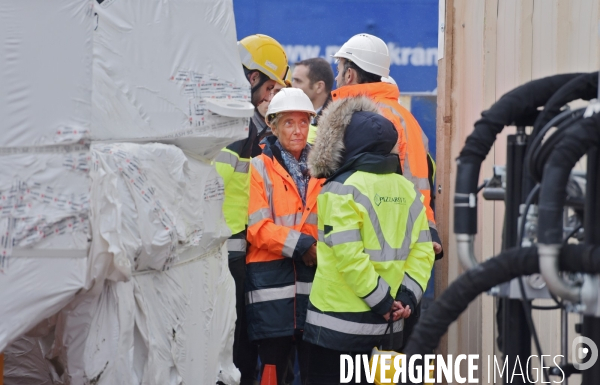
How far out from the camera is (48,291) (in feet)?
9.50

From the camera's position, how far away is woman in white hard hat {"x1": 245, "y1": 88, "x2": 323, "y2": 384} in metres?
5.07

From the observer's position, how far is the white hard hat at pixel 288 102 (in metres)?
5.28

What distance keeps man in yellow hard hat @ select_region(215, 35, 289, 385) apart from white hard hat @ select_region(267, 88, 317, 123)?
273 millimetres

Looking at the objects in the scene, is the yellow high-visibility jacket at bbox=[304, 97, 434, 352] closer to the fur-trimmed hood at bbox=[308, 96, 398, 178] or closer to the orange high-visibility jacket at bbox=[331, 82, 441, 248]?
the fur-trimmed hood at bbox=[308, 96, 398, 178]

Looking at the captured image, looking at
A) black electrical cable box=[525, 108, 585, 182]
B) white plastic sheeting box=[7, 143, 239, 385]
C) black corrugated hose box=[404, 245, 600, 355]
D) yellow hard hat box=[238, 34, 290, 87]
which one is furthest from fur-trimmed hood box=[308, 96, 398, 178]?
black corrugated hose box=[404, 245, 600, 355]

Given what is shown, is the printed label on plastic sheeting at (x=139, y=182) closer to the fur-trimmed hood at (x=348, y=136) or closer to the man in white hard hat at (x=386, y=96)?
the fur-trimmed hood at (x=348, y=136)

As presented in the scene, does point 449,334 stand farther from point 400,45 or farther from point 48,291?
point 48,291

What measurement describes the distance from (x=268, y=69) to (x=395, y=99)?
0.88m

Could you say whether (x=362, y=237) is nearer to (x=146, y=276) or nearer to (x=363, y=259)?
(x=363, y=259)

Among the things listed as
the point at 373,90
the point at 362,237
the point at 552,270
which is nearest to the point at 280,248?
the point at 362,237

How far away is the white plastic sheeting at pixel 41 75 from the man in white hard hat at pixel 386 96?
2.42m

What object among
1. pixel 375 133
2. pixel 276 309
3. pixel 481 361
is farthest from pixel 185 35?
pixel 481 361

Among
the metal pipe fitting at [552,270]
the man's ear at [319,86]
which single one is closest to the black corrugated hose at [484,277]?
the metal pipe fitting at [552,270]

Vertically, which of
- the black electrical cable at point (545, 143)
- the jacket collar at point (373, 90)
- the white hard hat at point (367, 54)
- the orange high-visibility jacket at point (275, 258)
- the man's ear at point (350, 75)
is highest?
the white hard hat at point (367, 54)
